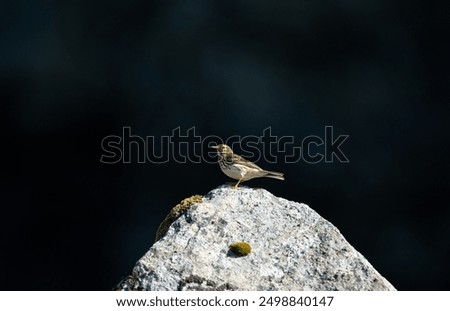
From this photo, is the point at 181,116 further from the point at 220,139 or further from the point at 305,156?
the point at 305,156

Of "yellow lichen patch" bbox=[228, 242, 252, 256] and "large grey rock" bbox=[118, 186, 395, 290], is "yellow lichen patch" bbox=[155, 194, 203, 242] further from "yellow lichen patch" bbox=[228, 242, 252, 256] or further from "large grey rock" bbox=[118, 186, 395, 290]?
"yellow lichen patch" bbox=[228, 242, 252, 256]

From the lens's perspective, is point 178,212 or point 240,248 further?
point 178,212

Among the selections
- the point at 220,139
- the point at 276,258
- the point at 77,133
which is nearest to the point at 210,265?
the point at 276,258

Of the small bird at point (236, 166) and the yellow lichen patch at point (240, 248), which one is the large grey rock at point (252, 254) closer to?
the yellow lichen patch at point (240, 248)

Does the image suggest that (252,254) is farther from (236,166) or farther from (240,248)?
(236,166)

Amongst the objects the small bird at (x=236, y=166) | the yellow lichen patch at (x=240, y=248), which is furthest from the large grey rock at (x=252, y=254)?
the small bird at (x=236, y=166)

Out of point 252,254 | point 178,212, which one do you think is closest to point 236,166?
point 178,212

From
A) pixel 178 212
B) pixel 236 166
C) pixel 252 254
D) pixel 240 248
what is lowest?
pixel 252 254
